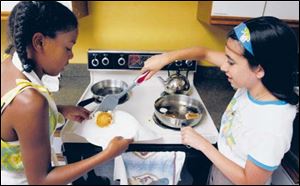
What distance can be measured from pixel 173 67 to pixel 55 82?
45cm

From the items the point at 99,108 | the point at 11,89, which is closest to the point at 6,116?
the point at 11,89

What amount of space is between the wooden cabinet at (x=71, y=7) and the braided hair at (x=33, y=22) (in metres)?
0.39

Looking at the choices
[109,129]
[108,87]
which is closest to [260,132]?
[109,129]

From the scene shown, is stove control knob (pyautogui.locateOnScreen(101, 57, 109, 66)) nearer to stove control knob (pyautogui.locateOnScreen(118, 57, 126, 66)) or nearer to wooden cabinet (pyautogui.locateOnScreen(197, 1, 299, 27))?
stove control knob (pyautogui.locateOnScreen(118, 57, 126, 66))

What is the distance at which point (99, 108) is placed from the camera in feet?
2.59

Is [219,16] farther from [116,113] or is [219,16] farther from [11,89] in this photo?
[11,89]

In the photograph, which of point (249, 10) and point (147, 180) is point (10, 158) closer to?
point (147, 180)

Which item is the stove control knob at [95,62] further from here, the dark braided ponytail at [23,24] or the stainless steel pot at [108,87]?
the dark braided ponytail at [23,24]

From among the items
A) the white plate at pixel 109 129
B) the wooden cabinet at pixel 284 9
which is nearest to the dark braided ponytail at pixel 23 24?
the white plate at pixel 109 129

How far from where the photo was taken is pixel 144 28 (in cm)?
106

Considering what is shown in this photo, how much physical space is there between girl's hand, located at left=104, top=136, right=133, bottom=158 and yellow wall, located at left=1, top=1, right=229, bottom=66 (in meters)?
0.56

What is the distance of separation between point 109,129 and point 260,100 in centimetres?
40

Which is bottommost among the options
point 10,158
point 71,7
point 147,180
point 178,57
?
point 147,180

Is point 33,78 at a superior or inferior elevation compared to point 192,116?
superior
